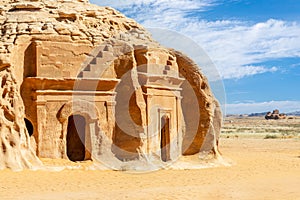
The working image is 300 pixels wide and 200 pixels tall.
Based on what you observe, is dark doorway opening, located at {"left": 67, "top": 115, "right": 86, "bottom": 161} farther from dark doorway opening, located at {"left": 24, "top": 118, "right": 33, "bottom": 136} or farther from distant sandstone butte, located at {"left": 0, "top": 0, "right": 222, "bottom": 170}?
dark doorway opening, located at {"left": 24, "top": 118, "right": 33, "bottom": 136}

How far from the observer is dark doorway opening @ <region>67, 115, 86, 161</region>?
1716 centimetres

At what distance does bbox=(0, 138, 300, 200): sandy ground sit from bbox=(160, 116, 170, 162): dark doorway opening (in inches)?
59.6

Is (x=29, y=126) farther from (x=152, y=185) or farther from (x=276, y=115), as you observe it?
(x=276, y=115)

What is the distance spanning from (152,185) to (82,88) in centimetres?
465

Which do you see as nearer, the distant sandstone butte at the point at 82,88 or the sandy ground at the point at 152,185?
the sandy ground at the point at 152,185

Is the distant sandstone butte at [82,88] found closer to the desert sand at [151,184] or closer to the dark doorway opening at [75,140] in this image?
the dark doorway opening at [75,140]

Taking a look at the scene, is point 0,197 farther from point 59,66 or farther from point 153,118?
point 153,118

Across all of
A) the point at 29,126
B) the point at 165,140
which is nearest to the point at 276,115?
the point at 165,140

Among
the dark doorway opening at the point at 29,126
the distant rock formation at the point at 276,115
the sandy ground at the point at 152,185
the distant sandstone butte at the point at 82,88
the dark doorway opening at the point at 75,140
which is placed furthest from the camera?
the distant rock formation at the point at 276,115

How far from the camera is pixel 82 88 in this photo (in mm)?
16469

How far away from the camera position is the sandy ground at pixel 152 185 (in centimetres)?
1203

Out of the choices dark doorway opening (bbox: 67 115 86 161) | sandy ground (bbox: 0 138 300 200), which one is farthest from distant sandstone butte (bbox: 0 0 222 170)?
sandy ground (bbox: 0 138 300 200)

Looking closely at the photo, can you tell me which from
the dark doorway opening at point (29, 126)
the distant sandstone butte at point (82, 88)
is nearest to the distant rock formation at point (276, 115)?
the distant sandstone butte at point (82, 88)

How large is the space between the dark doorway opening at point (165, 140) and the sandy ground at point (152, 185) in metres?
1.51
